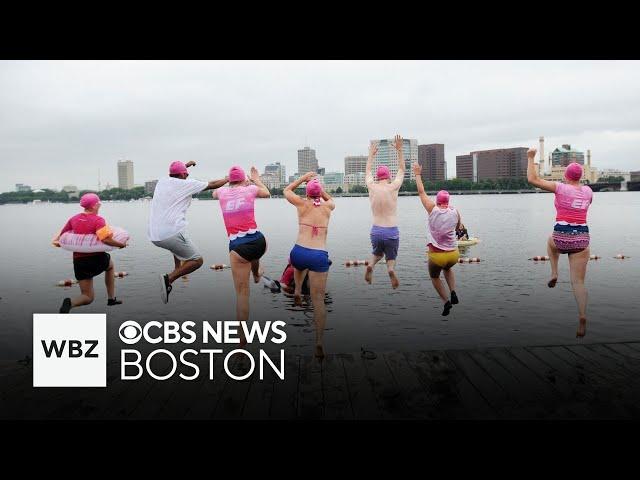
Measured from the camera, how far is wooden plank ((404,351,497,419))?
673cm

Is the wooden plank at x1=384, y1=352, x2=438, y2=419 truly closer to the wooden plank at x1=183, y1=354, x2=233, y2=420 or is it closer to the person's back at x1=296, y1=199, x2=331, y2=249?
the person's back at x1=296, y1=199, x2=331, y2=249

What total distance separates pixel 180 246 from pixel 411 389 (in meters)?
4.30

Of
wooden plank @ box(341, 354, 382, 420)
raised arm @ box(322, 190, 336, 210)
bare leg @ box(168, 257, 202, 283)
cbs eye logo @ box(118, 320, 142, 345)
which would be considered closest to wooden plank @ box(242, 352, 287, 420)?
wooden plank @ box(341, 354, 382, 420)

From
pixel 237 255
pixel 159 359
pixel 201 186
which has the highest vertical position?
pixel 201 186

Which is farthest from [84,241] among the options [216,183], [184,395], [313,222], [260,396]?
[260,396]

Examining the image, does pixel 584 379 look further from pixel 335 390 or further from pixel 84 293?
pixel 84 293

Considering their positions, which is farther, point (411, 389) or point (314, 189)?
point (314, 189)

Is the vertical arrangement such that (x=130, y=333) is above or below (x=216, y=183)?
below

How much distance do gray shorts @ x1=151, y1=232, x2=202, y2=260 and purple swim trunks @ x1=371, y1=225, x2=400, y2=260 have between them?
144 inches

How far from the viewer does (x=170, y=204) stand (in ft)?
28.8

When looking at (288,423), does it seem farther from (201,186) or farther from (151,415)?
(201,186)
